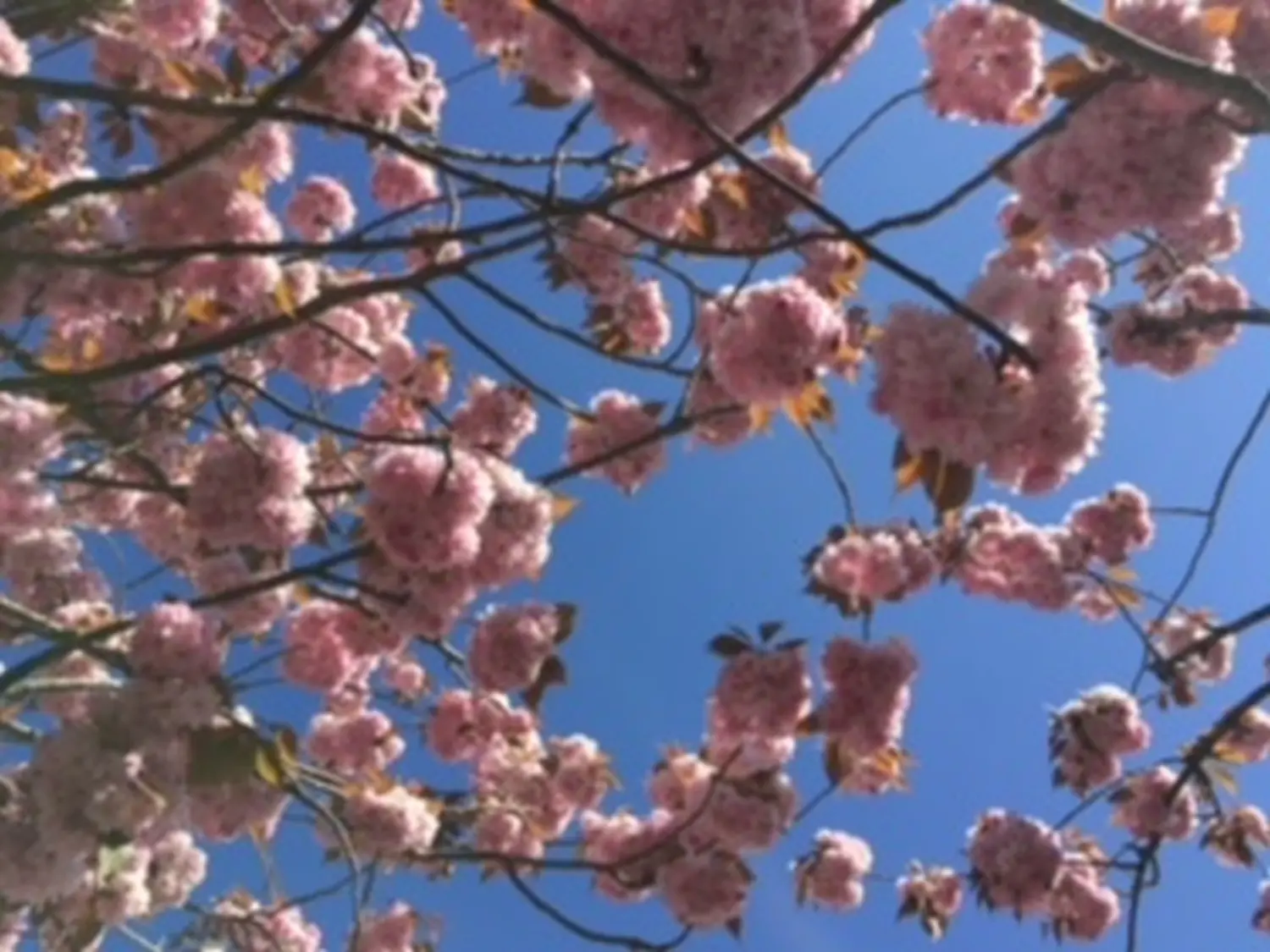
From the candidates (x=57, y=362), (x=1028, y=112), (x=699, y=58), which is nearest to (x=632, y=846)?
(x=57, y=362)

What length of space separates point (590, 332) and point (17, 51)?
2.36 metres

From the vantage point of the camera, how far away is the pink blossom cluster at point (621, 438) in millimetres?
5934

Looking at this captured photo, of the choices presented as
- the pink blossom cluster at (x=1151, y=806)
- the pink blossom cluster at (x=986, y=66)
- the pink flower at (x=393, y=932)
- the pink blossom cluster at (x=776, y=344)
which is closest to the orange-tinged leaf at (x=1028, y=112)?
the pink blossom cluster at (x=986, y=66)

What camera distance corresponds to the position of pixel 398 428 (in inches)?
251

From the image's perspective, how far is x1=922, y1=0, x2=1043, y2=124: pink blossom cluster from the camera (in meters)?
4.05

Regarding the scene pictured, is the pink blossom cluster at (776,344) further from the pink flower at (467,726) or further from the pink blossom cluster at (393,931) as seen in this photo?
the pink blossom cluster at (393,931)

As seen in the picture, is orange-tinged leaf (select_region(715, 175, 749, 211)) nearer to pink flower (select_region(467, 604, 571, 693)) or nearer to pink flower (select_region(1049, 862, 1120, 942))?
pink flower (select_region(467, 604, 571, 693))

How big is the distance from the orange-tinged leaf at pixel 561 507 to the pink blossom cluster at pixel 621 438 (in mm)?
1628

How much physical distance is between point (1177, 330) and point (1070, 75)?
76 cm

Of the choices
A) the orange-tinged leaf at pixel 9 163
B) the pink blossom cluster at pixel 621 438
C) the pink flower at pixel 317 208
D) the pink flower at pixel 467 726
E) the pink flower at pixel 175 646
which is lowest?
the pink flower at pixel 175 646

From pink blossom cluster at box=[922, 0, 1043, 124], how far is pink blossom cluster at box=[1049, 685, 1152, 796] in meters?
2.43

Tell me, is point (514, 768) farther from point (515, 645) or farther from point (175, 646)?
point (175, 646)

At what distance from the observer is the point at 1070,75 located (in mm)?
3164

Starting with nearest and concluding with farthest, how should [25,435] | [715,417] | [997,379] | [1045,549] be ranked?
[997,379] → [25,435] → [715,417] → [1045,549]
